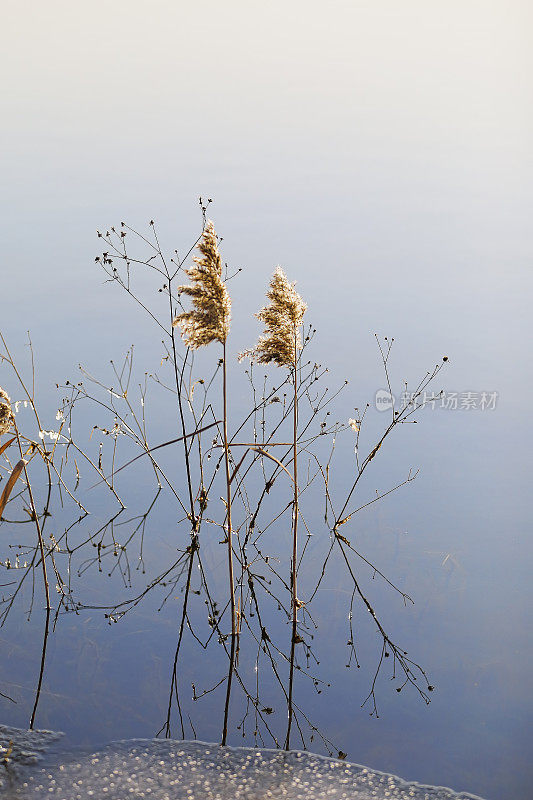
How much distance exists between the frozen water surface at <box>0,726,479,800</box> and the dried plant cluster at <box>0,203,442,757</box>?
0.10 m

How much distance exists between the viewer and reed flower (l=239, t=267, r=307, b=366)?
3.20 m

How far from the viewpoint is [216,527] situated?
3.95 meters

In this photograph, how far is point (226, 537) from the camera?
386 centimetres

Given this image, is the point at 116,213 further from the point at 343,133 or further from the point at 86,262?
the point at 343,133

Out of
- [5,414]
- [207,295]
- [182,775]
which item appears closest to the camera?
[182,775]

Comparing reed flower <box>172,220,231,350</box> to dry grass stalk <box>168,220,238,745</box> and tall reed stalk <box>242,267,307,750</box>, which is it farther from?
tall reed stalk <box>242,267,307,750</box>

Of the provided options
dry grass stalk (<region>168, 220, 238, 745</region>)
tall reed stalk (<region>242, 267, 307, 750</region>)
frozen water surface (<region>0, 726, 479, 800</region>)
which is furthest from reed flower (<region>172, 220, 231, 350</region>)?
frozen water surface (<region>0, 726, 479, 800</region>)

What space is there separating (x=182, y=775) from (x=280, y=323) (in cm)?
147

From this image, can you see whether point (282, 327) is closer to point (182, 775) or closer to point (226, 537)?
point (226, 537)

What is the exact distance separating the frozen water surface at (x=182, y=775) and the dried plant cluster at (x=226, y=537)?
0.33 ft

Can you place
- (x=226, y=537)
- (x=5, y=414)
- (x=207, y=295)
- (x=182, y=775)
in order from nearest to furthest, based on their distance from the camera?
(x=182, y=775), (x=207, y=295), (x=5, y=414), (x=226, y=537)

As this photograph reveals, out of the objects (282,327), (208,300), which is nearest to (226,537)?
(282,327)

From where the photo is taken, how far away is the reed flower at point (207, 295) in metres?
3.05

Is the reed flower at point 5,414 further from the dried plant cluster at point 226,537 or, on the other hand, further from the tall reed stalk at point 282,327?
the tall reed stalk at point 282,327
